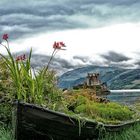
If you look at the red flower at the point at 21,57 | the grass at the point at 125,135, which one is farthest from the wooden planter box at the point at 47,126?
the red flower at the point at 21,57

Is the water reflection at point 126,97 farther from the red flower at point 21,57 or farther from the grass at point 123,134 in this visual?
the red flower at point 21,57

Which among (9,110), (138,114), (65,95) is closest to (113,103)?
(138,114)

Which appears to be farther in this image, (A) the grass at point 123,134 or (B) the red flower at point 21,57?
(A) the grass at point 123,134

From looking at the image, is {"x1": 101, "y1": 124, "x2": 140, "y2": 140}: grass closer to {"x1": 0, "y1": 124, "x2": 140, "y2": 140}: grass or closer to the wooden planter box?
{"x1": 0, "y1": 124, "x2": 140, "y2": 140}: grass

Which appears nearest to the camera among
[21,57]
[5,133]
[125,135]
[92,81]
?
[5,133]

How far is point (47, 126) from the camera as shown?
1225 centimetres

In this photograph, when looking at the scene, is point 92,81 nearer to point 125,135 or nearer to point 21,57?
point 125,135

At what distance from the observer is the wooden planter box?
39.1 ft

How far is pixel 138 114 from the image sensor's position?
14.9 meters

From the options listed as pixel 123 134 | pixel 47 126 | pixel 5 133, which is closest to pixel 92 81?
pixel 123 134

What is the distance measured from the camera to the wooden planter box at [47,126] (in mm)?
11906

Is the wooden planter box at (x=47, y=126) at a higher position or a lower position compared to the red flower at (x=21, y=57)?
lower

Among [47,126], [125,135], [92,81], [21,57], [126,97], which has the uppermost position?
[21,57]

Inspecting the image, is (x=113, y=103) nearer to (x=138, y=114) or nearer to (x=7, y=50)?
(x=138, y=114)
